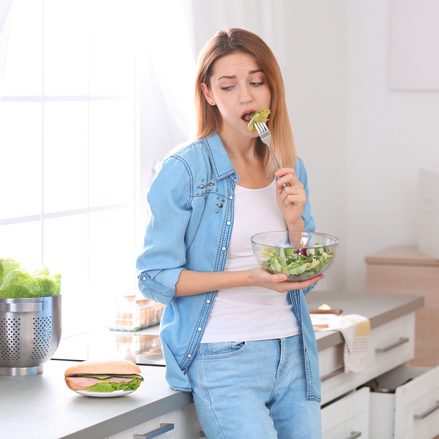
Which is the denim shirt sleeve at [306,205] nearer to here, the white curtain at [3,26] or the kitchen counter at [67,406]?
the kitchen counter at [67,406]

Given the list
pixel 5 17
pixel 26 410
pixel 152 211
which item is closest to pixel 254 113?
pixel 152 211

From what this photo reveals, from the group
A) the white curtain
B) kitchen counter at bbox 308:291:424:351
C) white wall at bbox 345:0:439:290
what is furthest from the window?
white wall at bbox 345:0:439:290

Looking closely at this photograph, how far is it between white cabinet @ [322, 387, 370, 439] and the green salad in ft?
2.50

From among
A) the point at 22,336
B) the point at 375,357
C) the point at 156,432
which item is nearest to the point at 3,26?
the point at 22,336

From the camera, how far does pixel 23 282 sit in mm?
2553

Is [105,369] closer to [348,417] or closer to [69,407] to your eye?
[69,407]

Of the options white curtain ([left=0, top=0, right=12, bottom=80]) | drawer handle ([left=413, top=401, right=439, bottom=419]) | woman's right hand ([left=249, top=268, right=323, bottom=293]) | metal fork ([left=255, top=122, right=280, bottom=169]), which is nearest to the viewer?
woman's right hand ([left=249, top=268, right=323, bottom=293])

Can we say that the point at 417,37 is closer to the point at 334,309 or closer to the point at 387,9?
the point at 387,9

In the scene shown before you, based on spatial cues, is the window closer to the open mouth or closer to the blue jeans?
the open mouth

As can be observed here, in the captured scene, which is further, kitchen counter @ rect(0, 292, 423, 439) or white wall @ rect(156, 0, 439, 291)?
white wall @ rect(156, 0, 439, 291)

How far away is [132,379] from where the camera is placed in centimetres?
232

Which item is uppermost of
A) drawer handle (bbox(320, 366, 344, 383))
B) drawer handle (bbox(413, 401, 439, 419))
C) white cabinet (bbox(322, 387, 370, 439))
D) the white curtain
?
the white curtain

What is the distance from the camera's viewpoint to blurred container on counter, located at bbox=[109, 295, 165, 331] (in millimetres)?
3010

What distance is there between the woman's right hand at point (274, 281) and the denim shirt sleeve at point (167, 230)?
0.16 meters
